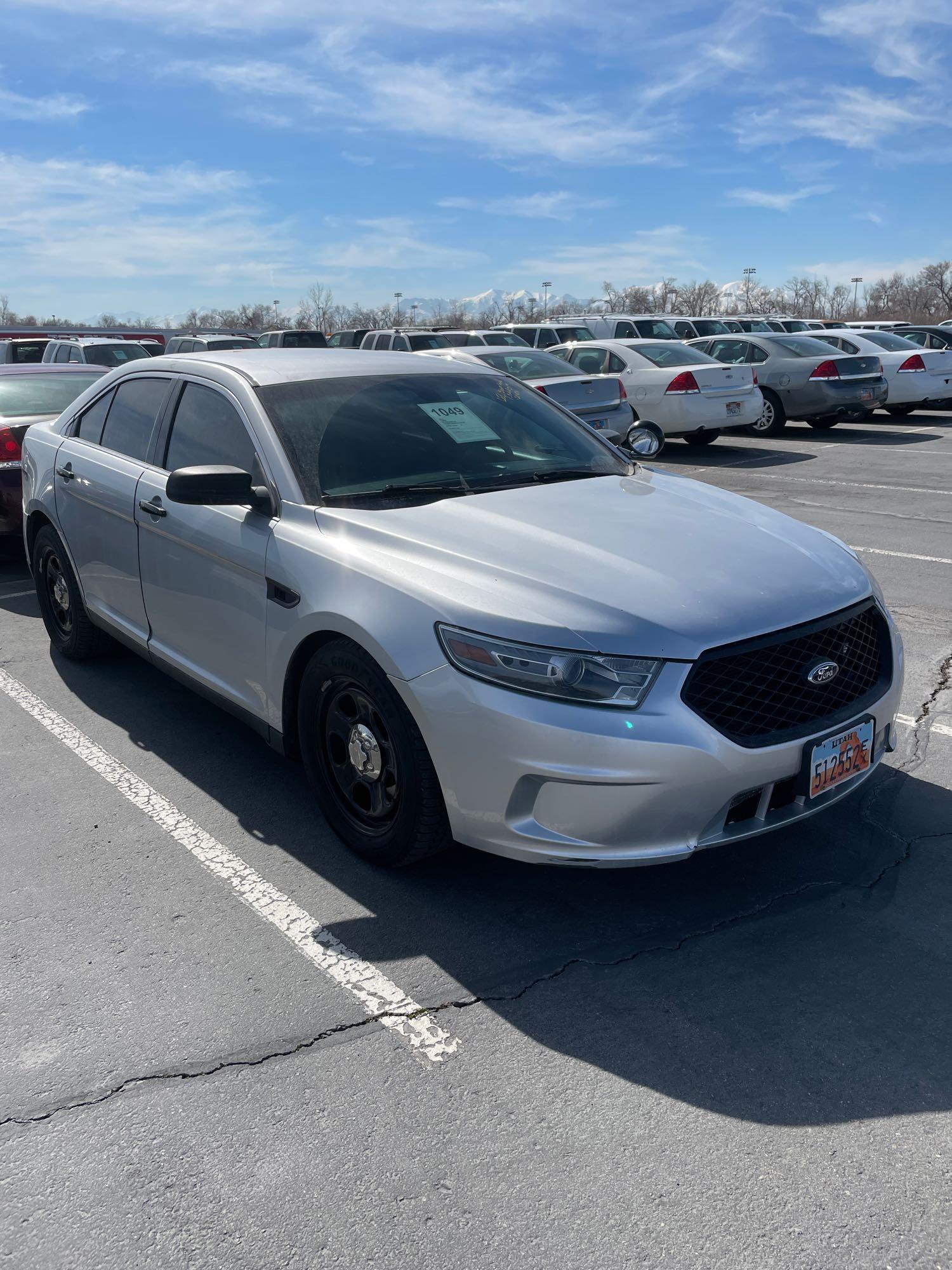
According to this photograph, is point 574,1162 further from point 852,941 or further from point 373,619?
point 373,619

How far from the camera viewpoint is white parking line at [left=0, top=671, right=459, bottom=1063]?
2.79 meters

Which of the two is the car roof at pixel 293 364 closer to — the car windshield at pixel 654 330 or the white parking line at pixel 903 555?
the white parking line at pixel 903 555

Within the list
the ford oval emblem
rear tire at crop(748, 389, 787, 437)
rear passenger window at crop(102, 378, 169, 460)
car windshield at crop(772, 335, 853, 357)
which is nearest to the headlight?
the ford oval emblem

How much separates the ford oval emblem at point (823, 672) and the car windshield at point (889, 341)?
17748 mm

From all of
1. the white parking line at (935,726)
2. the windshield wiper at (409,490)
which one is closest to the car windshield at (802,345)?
the white parking line at (935,726)

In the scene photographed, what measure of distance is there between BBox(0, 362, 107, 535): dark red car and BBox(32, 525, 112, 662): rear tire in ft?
4.78

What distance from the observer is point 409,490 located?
3.83 m

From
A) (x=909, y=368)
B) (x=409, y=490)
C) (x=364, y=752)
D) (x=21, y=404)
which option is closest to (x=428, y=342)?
(x=909, y=368)

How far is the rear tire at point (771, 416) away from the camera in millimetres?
16719

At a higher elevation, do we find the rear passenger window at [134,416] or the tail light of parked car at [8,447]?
the rear passenger window at [134,416]

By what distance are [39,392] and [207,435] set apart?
4.74 metres

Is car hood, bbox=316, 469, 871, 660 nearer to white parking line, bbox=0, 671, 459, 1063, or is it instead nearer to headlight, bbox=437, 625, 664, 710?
headlight, bbox=437, 625, 664, 710

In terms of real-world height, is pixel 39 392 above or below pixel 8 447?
above

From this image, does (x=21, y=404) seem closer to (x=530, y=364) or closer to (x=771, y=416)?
(x=530, y=364)
